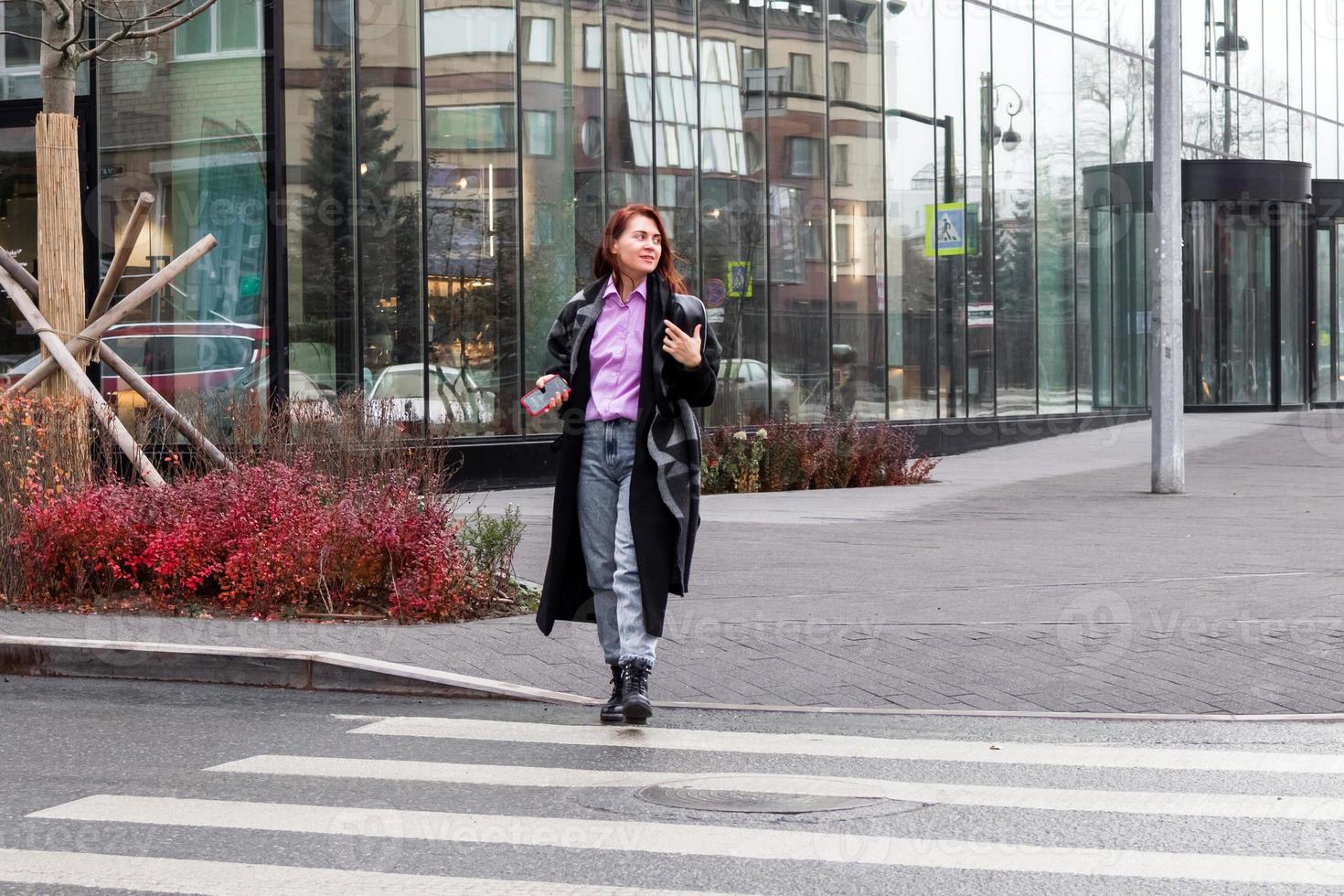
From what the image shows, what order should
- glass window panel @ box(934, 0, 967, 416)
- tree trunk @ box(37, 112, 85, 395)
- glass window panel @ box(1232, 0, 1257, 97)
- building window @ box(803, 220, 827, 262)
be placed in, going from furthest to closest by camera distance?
glass window panel @ box(1232, 0, 1257, 97) → glass window panel @ box(934, 0, 967, 416) → building window @ box(803, 220, 827, 262) → tree trunk @ box(37, 112, 85, 395)

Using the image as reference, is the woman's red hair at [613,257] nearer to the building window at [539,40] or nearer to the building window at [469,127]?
the building window at [469,127]

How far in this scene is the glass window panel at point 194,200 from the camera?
18.2 m

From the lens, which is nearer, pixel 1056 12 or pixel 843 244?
pixel 843 244

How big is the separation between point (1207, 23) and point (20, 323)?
2561 cm

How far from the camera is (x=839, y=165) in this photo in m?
25.1

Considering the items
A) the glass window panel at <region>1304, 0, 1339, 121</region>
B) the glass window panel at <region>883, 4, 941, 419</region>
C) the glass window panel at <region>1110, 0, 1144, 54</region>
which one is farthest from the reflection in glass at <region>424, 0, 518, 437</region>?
the glass window panel at <region>1304, 0, 1339, 121</region>

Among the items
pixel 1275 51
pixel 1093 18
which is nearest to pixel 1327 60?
pixel 1275 51

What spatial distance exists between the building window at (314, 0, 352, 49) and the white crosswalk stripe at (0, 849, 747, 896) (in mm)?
14726

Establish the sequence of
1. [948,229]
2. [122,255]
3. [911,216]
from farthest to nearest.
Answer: [911,216] → [948,229] → [122,255]

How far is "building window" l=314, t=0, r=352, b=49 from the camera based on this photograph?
1856cm

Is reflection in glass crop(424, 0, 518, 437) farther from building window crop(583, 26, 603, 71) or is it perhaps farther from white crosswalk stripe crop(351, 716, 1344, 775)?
white crosswalk stripe crop(351, 716, 1344, 775)

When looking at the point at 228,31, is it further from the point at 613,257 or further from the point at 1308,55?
the point at 1308,55

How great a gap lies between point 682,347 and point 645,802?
74.1 inches

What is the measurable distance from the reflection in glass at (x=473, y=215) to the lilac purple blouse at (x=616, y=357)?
12.1 metres
